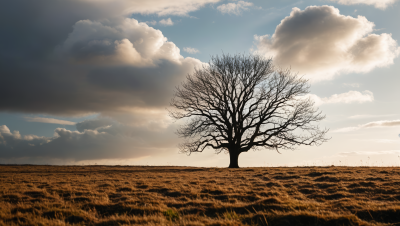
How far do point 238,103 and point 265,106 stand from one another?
261 centimetres

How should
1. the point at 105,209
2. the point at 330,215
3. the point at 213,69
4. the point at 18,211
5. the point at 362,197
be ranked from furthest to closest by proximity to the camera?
the point at 213,69 < the point at 362,197 < the point at 105,209 < the point at 18,211 < the point at 330,215

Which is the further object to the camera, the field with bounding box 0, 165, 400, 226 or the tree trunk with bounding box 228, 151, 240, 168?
the tree trunk with bounding box 228, 151, 240, 168

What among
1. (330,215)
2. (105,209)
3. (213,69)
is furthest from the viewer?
(213,69)

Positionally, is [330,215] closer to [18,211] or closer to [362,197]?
[362,197]

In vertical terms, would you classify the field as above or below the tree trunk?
below

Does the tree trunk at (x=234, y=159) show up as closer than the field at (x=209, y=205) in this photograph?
No

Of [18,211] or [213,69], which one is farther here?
[213,69]

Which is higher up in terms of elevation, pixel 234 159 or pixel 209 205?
pixel 234 159

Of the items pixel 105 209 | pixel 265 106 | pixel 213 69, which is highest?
pixel 213 69

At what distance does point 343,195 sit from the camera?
941 centimetres

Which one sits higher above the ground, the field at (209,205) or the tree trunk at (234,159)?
the tree trunk at (234,159)

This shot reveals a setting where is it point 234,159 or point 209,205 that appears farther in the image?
point 234,159

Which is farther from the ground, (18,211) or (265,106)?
(265,106)

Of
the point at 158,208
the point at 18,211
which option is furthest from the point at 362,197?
the point at 18,211
